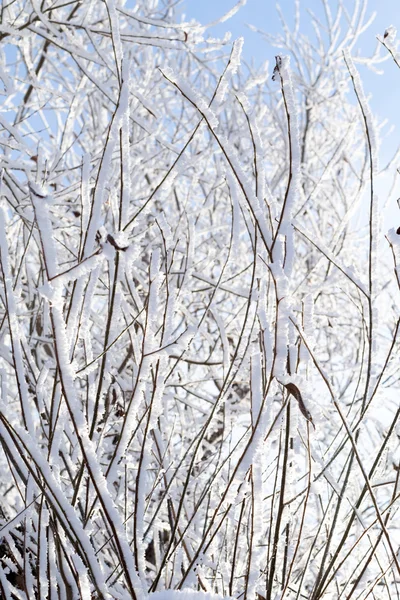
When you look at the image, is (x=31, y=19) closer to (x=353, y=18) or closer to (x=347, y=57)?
Answer: (x=347, y=57)

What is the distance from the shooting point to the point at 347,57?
3.76 feet

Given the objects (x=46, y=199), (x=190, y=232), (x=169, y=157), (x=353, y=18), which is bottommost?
(x=46, y=199)

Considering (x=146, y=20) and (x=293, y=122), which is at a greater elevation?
(x=146, y=20)

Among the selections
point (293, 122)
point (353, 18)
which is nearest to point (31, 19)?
point (293, 122)

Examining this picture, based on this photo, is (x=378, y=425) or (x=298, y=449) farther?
(x=378, y=425)

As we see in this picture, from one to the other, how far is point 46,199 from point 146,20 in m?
1.64

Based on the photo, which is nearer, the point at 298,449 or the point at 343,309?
the point at 298,449

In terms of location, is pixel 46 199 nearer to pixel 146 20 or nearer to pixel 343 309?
pixel 146 20

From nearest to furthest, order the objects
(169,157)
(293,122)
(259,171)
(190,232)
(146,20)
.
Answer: (293,122) < (259,171) < (190,232) < (146,20) < (169,157)

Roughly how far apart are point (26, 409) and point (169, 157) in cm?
301

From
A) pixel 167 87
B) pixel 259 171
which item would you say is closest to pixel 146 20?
pixel 259 171

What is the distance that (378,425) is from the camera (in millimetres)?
3955

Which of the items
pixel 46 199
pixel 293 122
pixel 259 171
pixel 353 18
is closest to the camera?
pixel 46 199

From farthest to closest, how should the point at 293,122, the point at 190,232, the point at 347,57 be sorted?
1. the point at 190,232
2. the point at 347,57
3. the point at 293,122
